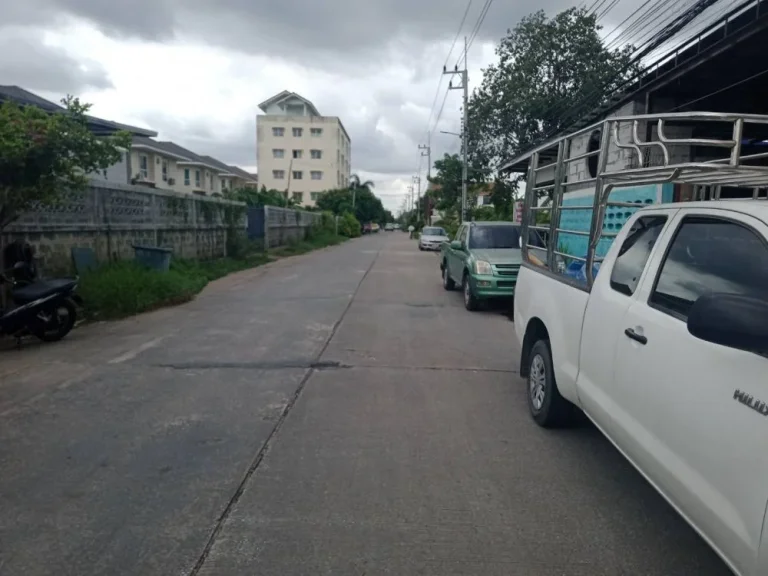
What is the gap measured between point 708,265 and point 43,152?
7951 mm

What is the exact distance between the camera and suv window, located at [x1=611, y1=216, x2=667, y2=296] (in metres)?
3.73

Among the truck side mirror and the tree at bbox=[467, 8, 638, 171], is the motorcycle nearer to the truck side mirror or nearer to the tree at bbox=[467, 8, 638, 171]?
the truck side mirror

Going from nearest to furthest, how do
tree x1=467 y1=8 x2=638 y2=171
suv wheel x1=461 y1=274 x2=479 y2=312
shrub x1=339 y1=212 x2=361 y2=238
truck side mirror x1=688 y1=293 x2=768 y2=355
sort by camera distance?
truck side mirror x1=688 y1=293 x2=768 y2=355 < suv wheel x1=461 y1=274 x2=479 y2=312 < tree x1=467 y1=8 x2=638 y2=171 < shrub x1=339 y1=212 x2=361 y2=238

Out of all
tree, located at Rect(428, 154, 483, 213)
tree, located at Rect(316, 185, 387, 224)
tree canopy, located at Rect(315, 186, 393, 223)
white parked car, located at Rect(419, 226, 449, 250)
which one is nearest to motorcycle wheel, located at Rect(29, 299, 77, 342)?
white parked car, located at Rect(419, 226, 449, 250)

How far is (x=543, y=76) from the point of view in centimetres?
2738

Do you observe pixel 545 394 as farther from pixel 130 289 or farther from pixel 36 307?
pixel 130 289

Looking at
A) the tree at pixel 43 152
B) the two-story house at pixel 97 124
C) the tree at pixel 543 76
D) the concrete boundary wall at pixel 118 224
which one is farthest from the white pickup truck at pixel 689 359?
the tree at pixel 543 76

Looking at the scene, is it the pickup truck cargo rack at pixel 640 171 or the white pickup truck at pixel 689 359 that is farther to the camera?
the pickup truck cargo rack at pixel 640 171

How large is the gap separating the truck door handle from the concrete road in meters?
1.07

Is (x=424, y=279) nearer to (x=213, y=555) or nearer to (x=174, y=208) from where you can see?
(x=174, y=208)

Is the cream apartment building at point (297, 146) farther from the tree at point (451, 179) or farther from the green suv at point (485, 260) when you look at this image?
the green suv at point (485, 260)

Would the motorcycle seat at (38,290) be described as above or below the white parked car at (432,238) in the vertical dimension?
above

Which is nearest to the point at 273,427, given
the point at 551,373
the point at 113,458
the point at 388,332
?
the point at 113,458

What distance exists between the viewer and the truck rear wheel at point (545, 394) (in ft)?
16.2
